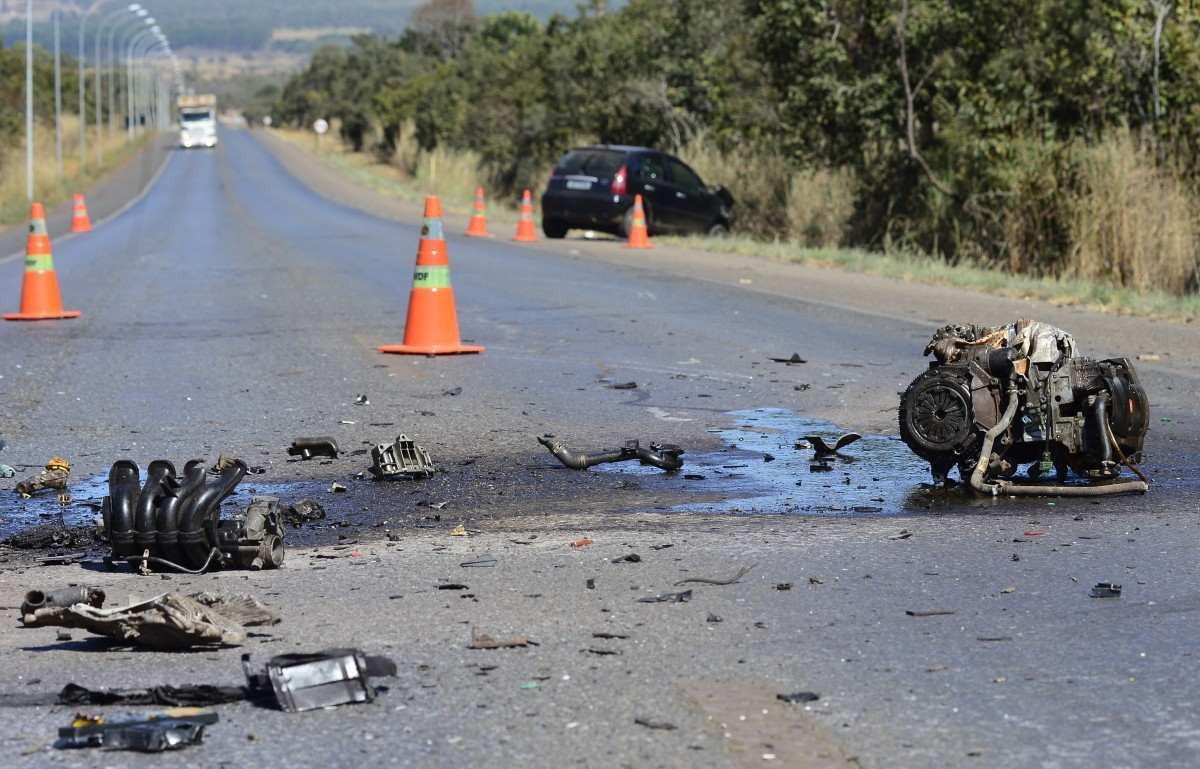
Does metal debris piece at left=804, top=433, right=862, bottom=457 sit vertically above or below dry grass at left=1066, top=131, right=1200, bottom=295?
below

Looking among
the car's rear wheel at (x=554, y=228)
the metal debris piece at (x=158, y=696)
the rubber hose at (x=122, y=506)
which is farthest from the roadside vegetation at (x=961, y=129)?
the metal debris piece at (x=158, y=696)

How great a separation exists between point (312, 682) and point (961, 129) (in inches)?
831

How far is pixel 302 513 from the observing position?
24.2 feet

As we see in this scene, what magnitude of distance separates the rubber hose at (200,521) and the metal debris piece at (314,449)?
2512 mm

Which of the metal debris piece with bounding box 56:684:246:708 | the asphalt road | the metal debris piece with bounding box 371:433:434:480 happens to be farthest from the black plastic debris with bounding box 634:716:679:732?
the metal debris piece with bounding box 371:433:434:480

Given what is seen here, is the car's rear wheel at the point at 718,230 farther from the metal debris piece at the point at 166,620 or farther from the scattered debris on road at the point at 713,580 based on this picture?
A: the metal debris piece at the point at 166,620

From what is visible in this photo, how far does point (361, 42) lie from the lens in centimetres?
14062

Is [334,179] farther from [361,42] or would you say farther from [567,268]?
[361,42]

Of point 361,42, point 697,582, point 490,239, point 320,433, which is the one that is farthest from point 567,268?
point 361,42

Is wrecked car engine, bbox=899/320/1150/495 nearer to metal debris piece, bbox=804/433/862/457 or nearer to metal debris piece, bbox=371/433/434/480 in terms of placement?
metal debris piece, bbox=804/433/862/457

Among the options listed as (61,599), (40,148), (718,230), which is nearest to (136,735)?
(61,599)

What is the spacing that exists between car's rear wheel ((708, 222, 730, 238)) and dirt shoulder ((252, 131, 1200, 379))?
1.77 m

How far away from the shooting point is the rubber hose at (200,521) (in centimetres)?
624

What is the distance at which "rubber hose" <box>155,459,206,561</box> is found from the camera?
20.5 feet
